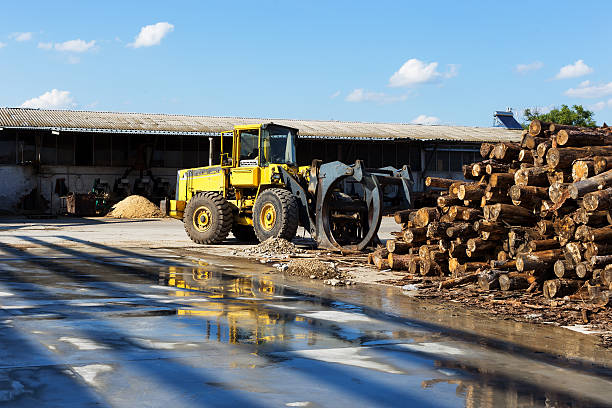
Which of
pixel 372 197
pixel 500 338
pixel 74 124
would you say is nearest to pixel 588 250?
pixel 500 338

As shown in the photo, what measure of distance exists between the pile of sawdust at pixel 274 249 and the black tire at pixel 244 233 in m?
3.62

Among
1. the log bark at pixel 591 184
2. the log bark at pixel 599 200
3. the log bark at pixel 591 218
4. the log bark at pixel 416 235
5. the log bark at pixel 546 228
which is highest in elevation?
the log bark at pixel 591 184

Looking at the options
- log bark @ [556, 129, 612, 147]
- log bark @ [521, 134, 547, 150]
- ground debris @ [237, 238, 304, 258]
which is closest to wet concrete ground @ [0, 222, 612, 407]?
log bark @ [521, 134, 547, 150]

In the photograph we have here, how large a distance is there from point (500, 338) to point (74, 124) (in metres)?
33.6

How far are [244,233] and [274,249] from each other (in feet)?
14.3

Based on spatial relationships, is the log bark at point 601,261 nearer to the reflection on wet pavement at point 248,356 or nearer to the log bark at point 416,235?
the reflection on wet pavement at point 248,356

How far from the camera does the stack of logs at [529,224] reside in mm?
9477

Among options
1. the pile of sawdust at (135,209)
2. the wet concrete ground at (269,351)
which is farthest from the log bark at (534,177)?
the pile of sawdust at (135,209)

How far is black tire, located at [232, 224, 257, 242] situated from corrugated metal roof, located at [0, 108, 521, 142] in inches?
677

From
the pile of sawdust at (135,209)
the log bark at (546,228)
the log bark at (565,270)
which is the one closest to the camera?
the log bark at (565,270)

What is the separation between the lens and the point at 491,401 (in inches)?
195

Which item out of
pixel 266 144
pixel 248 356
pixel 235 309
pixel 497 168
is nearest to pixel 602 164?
pixel 497 168

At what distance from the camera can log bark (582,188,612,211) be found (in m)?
9.39

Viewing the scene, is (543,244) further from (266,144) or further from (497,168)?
(266,144)
